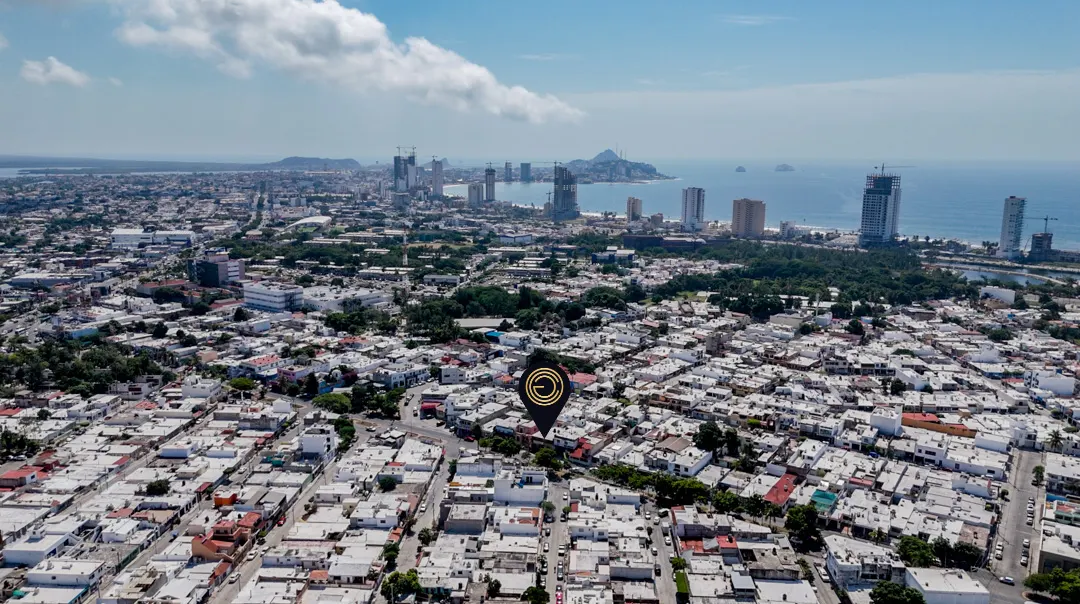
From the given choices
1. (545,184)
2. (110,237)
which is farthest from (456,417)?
(545,184)

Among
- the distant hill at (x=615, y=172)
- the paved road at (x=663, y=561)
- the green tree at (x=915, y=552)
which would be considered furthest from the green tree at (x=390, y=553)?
the distant hill at (x=615, y=172)

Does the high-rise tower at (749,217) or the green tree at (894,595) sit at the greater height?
the high-rise tower at (749,217)

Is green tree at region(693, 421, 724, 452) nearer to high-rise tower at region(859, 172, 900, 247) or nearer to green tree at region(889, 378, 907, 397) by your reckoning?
green tree at region(889, 378, 907, 397)

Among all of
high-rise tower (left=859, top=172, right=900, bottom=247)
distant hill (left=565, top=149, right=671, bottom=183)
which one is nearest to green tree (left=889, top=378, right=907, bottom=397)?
high-rise tower (left=859, top=172, right=900, bottom=247)

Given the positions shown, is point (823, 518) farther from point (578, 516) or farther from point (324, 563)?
point (324, 563)

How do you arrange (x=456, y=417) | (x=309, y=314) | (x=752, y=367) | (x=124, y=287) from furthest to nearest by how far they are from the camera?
1. (x=124, y=287)
2. (x=309, y=314)
3. (x=752, y=367)
4. (x=456, y=417)

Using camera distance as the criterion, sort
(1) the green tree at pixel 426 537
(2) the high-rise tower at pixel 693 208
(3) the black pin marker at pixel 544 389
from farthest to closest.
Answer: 1. (2) the high-rise tower at pixel 693 208
2. (3) the black pin marker at pixel 544 389
3. (1) the green tree at pixel 426 537

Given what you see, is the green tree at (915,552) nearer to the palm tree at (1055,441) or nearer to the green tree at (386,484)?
the palm tree at (1055,441)
